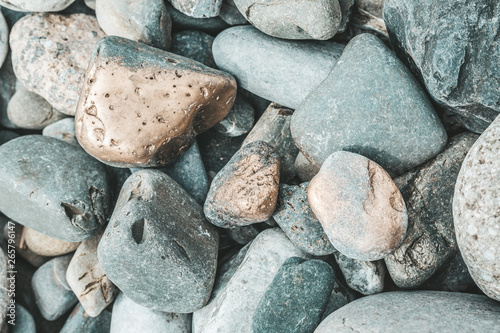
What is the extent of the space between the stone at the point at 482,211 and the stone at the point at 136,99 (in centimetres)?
122

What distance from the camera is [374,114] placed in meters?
2.04

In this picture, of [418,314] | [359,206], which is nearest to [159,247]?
[359,206]

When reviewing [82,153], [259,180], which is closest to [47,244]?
[82,153]

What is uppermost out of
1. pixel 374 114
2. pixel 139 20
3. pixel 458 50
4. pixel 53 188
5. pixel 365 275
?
pixel 458 50

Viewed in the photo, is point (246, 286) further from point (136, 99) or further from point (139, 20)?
point (139, 20)

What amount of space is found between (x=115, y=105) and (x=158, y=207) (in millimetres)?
537

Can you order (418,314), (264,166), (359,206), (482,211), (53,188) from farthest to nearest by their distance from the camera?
(53,188), (264,166), (359,206), (418,314), (482,211)

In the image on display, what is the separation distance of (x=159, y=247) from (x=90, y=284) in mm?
691

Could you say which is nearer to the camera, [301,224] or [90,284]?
[301,224]

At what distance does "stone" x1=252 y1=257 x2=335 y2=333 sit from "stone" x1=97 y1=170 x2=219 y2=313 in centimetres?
34

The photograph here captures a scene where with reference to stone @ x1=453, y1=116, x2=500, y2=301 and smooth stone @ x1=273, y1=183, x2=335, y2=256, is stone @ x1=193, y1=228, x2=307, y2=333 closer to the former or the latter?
smooth stone @ x1=273, y1=183, x2=335, y2=256

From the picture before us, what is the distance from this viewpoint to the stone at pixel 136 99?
206 cm

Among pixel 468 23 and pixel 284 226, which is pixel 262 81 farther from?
pixel 468 23

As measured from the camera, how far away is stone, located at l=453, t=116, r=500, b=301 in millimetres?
1583
